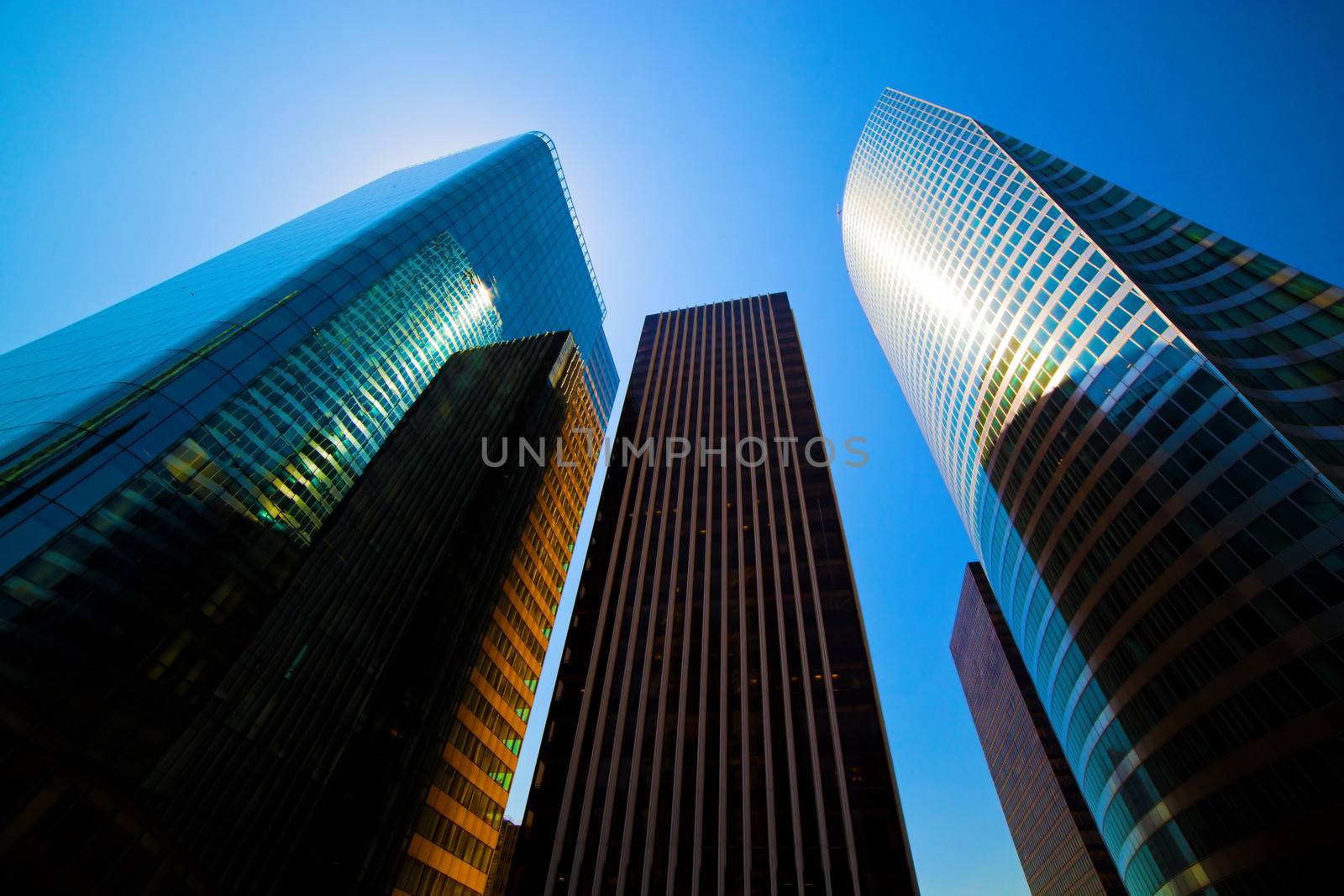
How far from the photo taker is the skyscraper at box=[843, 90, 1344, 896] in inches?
1284

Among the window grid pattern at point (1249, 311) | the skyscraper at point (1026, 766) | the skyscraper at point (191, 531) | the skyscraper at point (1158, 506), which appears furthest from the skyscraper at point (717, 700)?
the skyscraper at point (1026, 766)

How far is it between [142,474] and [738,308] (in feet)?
323

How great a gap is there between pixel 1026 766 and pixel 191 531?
15603cm

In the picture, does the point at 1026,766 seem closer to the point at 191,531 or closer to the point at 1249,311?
the point at 1249,311

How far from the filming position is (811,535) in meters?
60.8

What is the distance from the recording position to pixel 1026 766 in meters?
126

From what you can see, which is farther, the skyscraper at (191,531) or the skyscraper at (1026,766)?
the skyscraper at (1026,766)

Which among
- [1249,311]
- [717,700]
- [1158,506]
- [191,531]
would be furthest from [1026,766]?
[191,531]

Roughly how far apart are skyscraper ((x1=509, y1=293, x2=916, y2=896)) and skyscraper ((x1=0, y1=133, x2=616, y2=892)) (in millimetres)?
11596

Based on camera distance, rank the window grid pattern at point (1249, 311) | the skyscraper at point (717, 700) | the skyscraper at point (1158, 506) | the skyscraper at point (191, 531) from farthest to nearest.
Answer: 1. the skyscraper at point (717, 700)
2. the window grid pattern at point (1249, 311)
3. the skyscraper at point (1158, 506)
4. the skyscraper at point (191, 531)

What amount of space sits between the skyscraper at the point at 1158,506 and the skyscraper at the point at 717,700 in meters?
20.3

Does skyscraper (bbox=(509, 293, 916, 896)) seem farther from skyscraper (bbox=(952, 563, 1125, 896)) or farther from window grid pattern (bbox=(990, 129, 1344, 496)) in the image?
skyscraper (bbox=(952, 563, 1125, 896))

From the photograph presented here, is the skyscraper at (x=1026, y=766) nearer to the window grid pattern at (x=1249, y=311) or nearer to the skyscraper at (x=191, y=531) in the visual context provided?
→ the window grid pattern at (x=1249, y=311)

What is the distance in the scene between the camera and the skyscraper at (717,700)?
37.9 meters
